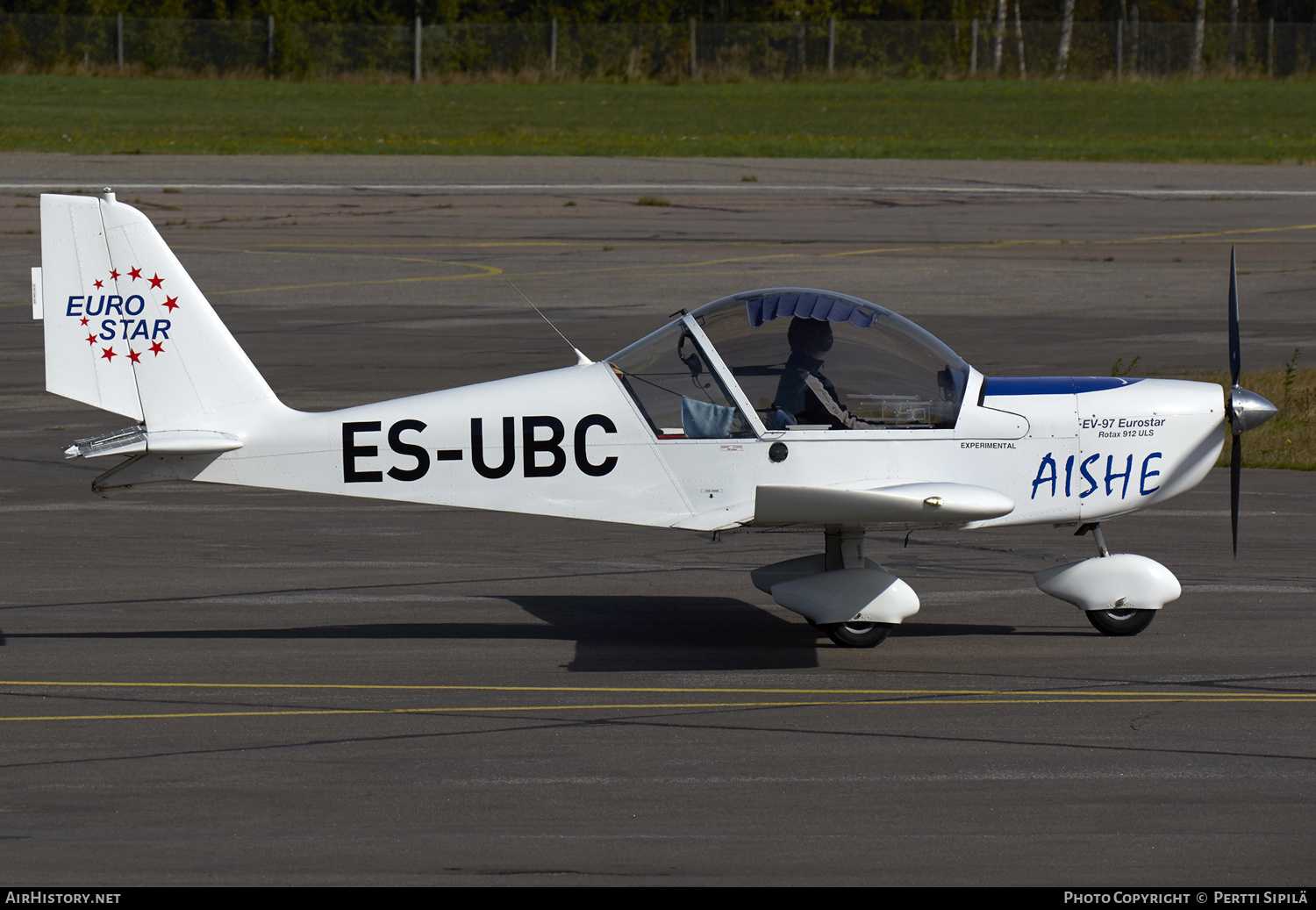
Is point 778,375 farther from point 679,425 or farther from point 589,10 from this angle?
point 589,10

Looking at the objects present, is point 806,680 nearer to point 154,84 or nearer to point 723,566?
point 723,566

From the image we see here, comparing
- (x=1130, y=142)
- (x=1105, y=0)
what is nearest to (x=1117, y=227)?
(x=1130, y=142)

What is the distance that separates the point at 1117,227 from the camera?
31.6 m

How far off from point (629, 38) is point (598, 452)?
5966 centimetres

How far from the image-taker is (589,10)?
7338 centimetres

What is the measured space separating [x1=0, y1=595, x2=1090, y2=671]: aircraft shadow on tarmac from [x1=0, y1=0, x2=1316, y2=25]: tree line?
59.9m

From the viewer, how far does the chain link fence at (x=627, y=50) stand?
2509 inches

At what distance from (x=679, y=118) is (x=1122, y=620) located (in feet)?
152

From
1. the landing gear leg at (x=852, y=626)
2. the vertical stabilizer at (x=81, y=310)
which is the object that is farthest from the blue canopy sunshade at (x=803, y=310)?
the vertical stabilizer at (x=81, y=310)

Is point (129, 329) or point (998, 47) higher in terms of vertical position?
point (998, 47)

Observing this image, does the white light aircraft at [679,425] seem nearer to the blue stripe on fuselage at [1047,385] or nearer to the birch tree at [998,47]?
the blue stripe on fuselage at [1047,385]

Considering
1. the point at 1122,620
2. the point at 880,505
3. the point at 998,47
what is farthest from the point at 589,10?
the point at 880,505

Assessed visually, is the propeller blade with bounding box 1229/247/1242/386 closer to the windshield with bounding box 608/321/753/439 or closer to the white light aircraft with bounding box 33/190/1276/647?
the white light aircraft with bounding box 33/190/1276/647

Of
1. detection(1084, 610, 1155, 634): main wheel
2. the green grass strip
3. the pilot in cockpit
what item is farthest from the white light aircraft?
the green grass strip
